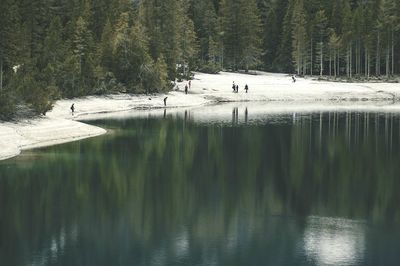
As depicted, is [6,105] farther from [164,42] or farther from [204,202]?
[164,42]

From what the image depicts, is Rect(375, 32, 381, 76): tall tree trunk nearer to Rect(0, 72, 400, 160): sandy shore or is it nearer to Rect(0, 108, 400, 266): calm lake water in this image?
Rect(0, 72, 400, 160): sandy shore

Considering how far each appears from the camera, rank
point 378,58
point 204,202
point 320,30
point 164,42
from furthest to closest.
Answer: point 320,30, point 378,58, point 164,42, point 204,202

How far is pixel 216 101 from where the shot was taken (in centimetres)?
9025

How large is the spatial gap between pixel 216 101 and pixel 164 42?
1365cm

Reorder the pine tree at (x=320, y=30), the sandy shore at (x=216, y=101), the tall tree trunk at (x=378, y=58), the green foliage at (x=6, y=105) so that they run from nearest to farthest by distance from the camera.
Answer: the green foliage at (x=6, y=105) → the sandy shore at (x=216, y=101) → the tall tree trunk at (x=378, y=58) → the pine tree at (x=320, y=30)

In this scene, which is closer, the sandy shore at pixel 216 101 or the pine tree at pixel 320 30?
the sandy shore at pixel 216 101

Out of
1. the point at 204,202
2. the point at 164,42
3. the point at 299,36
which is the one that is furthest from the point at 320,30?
the point at 204,202

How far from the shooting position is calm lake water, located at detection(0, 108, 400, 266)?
21.2 meters

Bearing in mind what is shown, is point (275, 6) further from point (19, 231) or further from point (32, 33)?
point (19, 231)

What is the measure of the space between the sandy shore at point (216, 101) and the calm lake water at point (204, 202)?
10.0 ft

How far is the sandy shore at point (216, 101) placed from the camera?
160ft

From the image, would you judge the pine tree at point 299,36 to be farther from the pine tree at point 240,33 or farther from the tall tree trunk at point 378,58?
the tall tree trunk at point 378,58

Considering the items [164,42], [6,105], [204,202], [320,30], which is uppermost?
[320,30]

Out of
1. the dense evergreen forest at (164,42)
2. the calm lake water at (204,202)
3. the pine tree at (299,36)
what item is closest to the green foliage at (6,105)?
the dense evergreen forest at (164,42)
